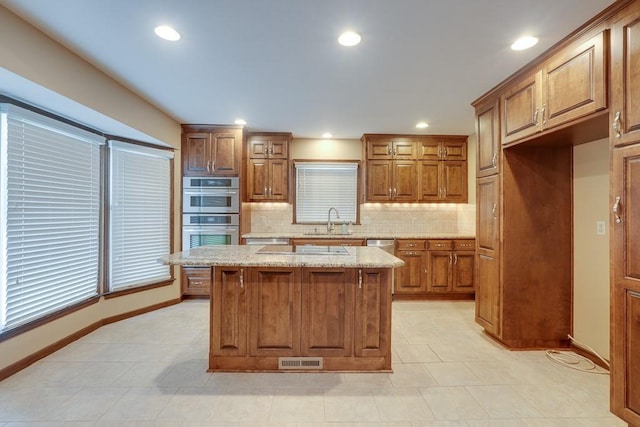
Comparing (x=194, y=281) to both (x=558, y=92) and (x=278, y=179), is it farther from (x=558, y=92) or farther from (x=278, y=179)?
(x=558, y=92)

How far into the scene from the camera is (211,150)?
4340mm

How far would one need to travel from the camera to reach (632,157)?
5.54 feet

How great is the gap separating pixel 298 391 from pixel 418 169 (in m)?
3.66

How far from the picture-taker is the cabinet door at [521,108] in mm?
2443

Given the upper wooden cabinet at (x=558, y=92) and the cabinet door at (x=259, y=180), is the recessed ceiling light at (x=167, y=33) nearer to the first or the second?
the cabinet door at (x=259, y=180)

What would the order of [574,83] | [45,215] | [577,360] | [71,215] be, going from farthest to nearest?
[71,215] → [45,215] → [577,360] → [574,83]

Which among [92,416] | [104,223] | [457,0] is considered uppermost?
[457,0]

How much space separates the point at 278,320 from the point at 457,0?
2450mm

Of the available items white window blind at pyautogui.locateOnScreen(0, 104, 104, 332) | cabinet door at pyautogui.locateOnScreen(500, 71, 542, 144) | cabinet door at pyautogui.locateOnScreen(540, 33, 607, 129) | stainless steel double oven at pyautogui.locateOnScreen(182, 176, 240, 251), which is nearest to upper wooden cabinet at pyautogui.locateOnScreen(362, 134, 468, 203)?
cabinet door at pyautogui.locateOnScreen(500, 71, 542, 144)

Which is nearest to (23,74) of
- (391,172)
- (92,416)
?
(92,416)

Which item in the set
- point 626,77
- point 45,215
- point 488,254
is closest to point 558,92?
point 626,77

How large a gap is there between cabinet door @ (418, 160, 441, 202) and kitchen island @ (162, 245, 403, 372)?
2699mm

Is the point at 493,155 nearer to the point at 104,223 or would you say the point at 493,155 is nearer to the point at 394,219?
the point at 394,219

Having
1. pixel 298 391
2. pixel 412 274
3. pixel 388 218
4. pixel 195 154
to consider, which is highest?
pixel 195 154
